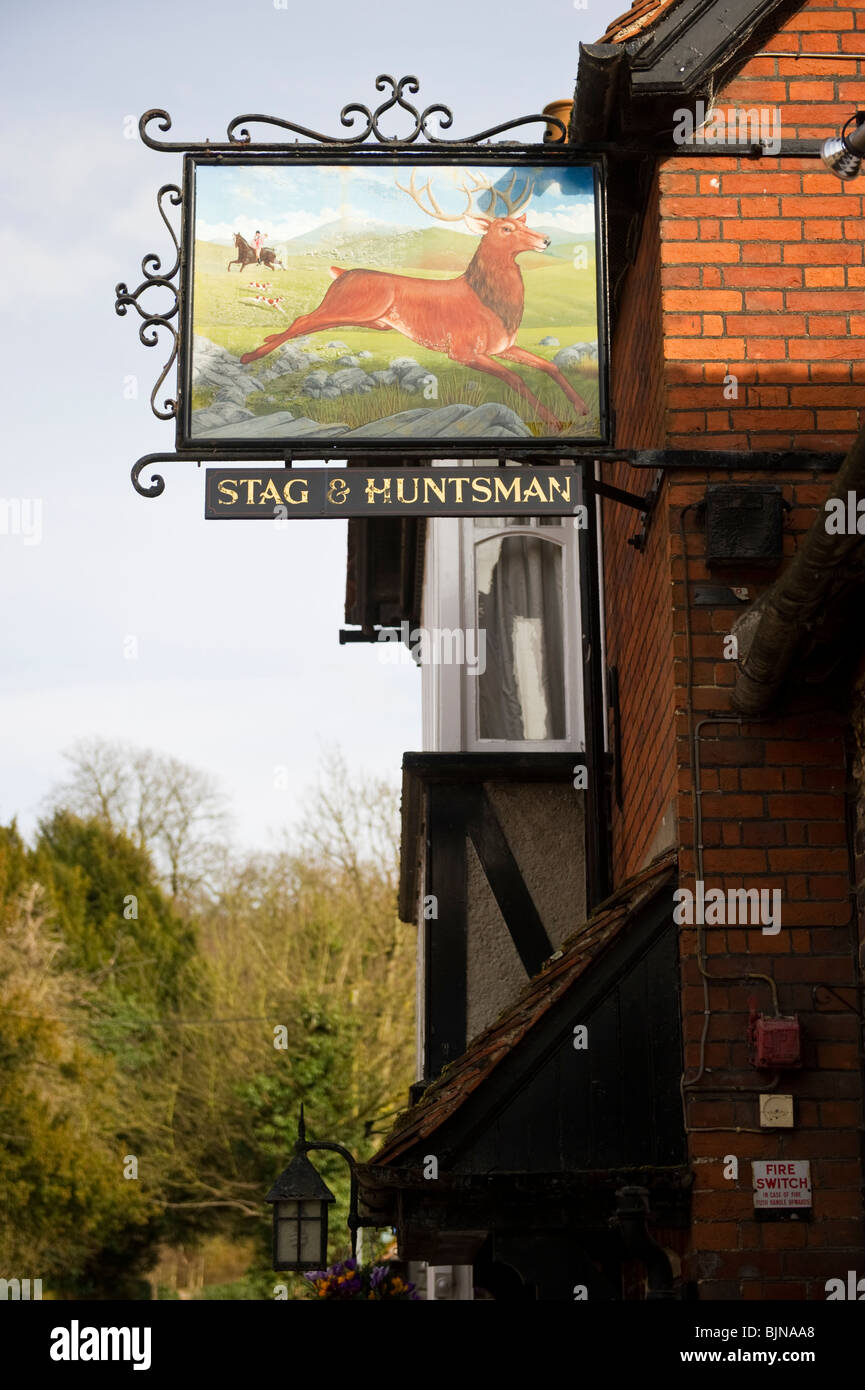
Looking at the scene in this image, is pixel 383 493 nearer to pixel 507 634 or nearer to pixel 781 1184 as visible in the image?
pixel 781 1184

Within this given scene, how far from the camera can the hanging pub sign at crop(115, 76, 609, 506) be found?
248 inches

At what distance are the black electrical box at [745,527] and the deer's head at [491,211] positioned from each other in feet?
5.18

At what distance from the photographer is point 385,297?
21.5ft

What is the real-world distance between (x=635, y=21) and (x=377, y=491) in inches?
88.9

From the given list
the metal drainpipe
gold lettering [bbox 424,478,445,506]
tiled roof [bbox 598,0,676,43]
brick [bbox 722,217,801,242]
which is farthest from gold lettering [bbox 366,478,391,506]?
tiled roof [bbox 598,0,676,43]

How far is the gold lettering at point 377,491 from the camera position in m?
6.09

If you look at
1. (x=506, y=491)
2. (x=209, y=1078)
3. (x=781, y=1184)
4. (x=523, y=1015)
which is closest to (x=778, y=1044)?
(x=781, y=1184)

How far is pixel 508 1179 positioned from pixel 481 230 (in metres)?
3.84

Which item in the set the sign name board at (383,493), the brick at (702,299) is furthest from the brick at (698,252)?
the sign name board at (383,493)

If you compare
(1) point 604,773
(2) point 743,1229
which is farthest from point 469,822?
(2) point 743,1229

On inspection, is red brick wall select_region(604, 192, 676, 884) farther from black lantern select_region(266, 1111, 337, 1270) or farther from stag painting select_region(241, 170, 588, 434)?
black lantern select_region(266, 1111, 337, 1270)

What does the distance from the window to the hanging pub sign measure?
304 centimetres

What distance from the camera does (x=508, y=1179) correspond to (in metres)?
5.27
